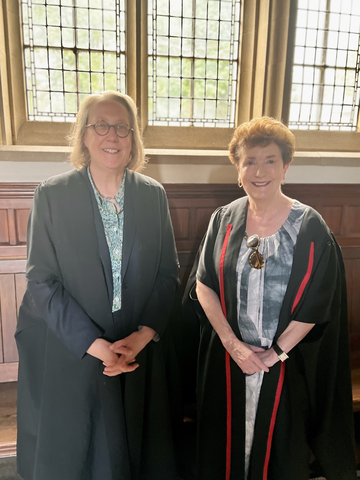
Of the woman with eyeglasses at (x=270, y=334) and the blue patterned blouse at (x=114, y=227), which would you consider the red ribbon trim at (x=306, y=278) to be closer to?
the woman with eyeglasses at (x=270, y=334)

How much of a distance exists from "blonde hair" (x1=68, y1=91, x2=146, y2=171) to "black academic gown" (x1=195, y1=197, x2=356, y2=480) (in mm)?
454

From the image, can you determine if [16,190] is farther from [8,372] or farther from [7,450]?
[7,450]

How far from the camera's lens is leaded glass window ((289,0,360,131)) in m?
2.66

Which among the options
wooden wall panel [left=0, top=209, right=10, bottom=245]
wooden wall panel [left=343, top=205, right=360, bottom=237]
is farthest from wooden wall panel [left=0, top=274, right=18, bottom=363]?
wooden wall panel [left=343, top=205, right=360, bottom=237]

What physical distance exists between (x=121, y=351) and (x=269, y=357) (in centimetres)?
60

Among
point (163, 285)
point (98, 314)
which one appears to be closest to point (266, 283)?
point (163, 285)

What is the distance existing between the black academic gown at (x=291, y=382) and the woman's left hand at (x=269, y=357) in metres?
0.06

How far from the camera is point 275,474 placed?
1521 millimetres

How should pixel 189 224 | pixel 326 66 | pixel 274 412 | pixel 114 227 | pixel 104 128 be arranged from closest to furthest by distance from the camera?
pixel 104 128
pixel 114 227
pixel 274 412
pixel 189 224
pixel 326 66

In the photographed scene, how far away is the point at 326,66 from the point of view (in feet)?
9.10

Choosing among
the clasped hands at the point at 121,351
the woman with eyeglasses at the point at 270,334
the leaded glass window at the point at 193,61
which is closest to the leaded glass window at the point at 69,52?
the leaded glass window at the point at 193,61

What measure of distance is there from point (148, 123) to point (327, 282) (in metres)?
1.81

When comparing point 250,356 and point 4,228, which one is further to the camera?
point 4,228

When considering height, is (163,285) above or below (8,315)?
above
